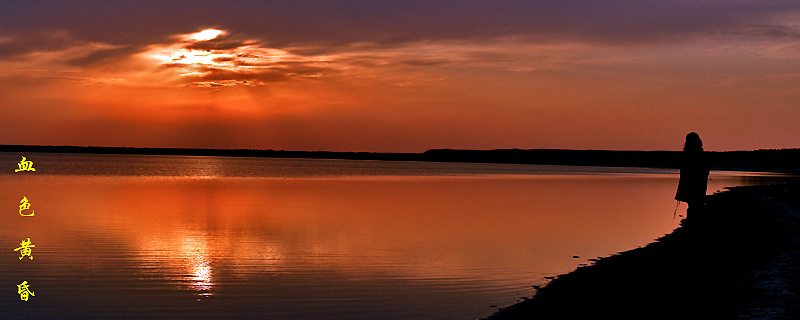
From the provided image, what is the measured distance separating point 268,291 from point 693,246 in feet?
32.9

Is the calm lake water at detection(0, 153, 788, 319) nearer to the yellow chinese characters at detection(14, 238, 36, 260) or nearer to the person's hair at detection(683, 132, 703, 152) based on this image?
the yellow chinese characters at detection(14, 238, 36, 260)

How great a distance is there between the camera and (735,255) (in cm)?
1385

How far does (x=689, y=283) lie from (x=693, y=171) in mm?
5636

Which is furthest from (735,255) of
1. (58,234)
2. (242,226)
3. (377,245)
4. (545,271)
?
(58,234)

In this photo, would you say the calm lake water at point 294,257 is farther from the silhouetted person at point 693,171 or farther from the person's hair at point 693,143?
the person's hair at point 693,143

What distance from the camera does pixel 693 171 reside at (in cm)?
1606

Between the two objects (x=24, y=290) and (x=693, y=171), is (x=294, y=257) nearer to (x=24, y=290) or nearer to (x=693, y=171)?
(x=24, y=290)

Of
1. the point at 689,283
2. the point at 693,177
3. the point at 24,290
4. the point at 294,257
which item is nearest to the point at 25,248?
the point at 24,290

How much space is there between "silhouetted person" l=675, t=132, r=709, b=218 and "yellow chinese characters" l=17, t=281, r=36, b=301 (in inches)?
555

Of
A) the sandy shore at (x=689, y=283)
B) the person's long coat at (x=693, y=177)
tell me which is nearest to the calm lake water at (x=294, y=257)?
the sandy shore at (x=689, y=283)

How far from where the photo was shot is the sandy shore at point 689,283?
30.2 feet

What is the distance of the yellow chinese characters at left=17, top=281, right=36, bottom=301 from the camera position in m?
11.3

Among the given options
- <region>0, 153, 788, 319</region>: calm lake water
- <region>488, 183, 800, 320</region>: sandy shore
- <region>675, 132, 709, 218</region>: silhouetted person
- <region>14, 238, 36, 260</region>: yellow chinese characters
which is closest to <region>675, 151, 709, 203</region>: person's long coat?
<region>675, 132, 709, 218</region>: silhouetted person

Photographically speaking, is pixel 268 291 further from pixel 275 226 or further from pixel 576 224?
pixel 576 224
